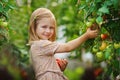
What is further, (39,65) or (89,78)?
(89,78)

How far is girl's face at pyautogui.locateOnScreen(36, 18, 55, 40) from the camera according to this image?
3873mm

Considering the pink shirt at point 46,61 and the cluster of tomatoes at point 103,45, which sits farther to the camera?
the pink shirt at point 46,61

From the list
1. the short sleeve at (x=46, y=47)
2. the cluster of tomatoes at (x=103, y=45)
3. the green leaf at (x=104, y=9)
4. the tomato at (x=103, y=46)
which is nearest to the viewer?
the green leaf at (x=104, y=9)

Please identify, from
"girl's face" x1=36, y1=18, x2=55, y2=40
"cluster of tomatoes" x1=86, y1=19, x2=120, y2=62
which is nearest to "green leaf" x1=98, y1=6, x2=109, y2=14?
"cluster of tomatoes" x1=86, y1=19, x2=120, y2=62

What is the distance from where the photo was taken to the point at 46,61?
3816mm

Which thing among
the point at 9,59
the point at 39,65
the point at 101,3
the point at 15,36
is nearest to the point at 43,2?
the point at 15,36

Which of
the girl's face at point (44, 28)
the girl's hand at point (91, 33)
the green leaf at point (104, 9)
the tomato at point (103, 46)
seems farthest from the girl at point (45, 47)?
the green leaf at point (104, 9)

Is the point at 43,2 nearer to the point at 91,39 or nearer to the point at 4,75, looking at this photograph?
the point at 4,75

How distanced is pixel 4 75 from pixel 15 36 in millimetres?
943

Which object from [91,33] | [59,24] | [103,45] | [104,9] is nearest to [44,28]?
[91,33]

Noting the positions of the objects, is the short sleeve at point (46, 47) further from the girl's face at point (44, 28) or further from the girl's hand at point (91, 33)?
the girl's hand at point (91, 33)

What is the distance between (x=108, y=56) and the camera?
131 inches

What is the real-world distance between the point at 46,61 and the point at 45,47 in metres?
0.12

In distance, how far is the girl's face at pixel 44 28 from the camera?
12.7 ft
